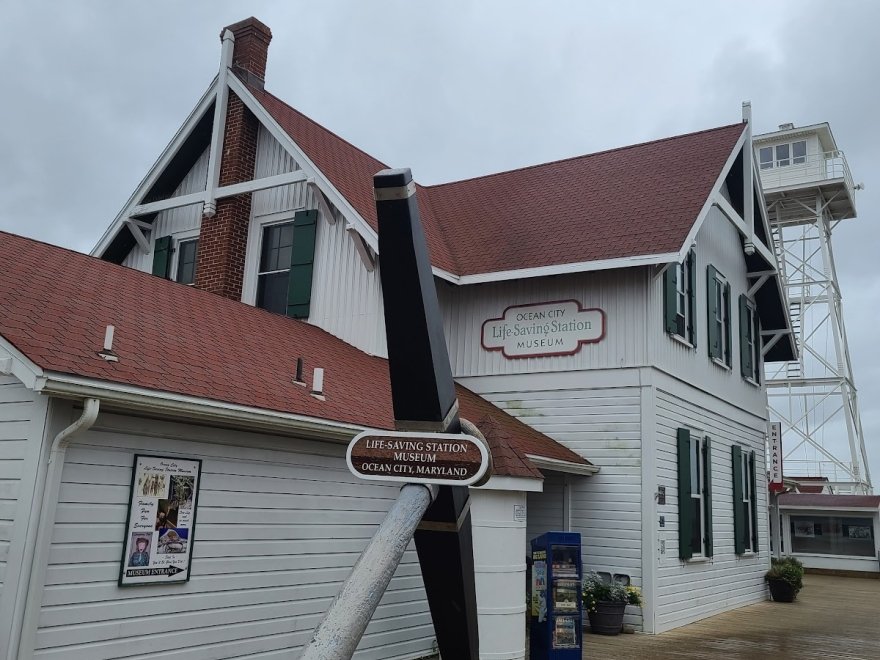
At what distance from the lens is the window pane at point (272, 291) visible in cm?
1395

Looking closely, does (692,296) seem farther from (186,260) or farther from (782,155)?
(782,155)

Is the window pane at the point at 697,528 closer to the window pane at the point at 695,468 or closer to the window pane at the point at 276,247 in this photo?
the window pane at the point at 695,468

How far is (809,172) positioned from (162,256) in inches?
Result: 1079

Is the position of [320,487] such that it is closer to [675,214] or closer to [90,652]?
[90,652]

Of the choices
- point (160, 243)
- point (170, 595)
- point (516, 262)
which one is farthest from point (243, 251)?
point (170, 595)

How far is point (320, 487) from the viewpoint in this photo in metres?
8.62

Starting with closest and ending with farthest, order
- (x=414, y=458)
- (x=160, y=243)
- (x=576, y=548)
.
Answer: (x=414, y=458) < (x=576, y=548) < (x=160, y=243)

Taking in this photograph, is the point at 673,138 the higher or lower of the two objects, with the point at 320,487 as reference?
higher

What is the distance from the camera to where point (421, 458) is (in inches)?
191

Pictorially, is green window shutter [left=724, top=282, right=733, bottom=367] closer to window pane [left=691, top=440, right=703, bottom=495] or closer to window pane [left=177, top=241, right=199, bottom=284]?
window pane [left=691, top=440, right=703, bottom=495]

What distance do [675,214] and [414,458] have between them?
391 inches

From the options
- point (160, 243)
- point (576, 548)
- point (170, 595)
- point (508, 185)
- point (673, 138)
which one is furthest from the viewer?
point (508, 185)

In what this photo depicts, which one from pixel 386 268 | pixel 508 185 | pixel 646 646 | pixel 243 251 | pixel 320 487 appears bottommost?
pixel 646 646

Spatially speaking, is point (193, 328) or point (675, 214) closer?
point (193, 328)
